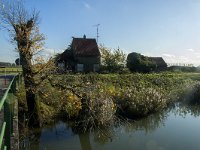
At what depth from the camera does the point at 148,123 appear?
720 inches

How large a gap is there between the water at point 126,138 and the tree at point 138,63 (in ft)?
108

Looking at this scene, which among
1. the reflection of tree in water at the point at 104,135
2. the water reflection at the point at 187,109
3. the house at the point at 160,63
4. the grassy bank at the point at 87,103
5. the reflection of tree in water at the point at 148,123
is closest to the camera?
the reflection of tree in water at the point at 104,135

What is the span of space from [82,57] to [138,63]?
30.1ft

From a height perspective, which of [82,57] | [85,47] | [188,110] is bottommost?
[188,110]

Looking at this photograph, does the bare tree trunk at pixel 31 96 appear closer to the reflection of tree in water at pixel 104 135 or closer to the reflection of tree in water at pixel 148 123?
the reflection of tree in water at pixel 104 135

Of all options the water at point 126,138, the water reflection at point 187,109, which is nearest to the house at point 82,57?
the water reflection at point 187,109

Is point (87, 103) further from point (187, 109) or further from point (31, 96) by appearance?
point (187, 109)

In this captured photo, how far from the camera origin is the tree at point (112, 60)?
48.1 metres

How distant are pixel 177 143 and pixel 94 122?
3944 millimetres

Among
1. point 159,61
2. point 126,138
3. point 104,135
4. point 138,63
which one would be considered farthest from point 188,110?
point 159,61

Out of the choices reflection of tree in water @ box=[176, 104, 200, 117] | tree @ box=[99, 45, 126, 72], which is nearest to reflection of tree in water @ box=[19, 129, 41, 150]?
reflection of tree in water @ box=[176, 104, 200, 117]

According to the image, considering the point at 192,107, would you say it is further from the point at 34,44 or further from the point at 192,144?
the point at 34,44

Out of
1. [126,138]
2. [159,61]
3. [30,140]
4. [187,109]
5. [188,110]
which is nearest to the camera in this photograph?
[30,140]

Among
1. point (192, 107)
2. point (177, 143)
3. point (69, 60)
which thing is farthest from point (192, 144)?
point (69, 60)
